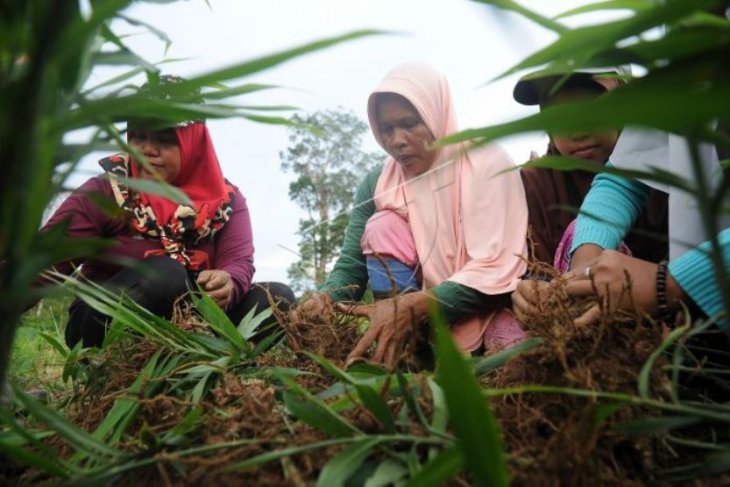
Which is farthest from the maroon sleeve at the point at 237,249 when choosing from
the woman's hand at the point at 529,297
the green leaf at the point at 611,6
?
the green leaf at the point at 611,6

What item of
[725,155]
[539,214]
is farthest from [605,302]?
[539,214]

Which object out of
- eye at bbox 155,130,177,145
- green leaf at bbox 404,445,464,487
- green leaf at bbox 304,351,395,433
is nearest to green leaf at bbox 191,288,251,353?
green leaf at bbox 304,351,395,433

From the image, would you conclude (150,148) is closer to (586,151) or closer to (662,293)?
(586,151)

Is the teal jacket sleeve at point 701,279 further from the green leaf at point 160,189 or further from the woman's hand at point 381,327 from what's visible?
the green leaf at point 160,189

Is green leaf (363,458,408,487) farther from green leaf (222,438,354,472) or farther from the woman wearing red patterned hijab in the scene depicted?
the woman wearing red patterned hijab

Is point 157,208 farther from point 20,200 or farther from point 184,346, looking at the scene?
point 20,200

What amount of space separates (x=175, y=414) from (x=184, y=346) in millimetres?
207

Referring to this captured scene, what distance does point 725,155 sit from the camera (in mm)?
891

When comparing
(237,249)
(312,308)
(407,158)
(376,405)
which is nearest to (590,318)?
(376,405)

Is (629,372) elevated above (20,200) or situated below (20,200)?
below

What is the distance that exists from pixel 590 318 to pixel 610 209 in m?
0.59

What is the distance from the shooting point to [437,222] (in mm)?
1796

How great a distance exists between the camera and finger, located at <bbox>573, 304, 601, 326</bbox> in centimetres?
72

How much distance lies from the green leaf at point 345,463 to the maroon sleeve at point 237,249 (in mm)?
1431
